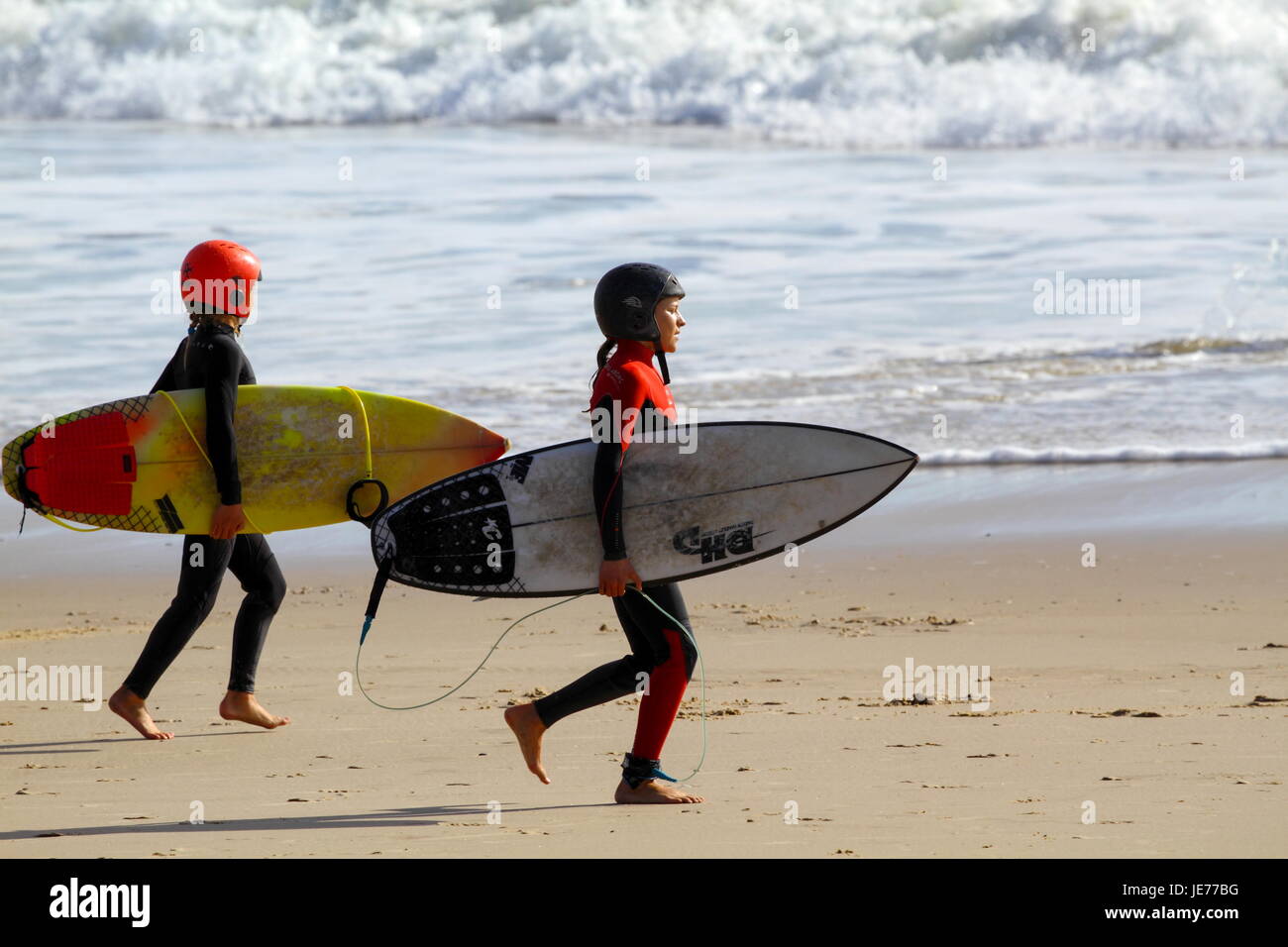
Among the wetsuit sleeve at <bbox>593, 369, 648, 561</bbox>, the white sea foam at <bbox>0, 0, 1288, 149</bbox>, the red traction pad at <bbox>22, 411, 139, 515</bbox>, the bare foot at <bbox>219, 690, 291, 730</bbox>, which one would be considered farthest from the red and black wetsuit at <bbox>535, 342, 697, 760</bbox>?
the white sea foam at <bbox>0, 0, 1288, 149</bbox>

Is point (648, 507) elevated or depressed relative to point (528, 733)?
elevated

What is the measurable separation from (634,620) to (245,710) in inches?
57.4

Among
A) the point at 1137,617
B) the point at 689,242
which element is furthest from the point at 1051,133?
the point at 1137,617

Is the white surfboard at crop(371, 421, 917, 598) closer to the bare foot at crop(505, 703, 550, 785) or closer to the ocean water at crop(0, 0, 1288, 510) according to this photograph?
the bare foot at crop(505, 703, 550, 785)

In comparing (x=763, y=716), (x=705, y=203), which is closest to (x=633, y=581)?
(x=763, y=716)

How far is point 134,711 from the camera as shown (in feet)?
15.8

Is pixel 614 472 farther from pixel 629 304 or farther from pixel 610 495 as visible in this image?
pixel 629 304

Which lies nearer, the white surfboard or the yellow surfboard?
the white surfboard

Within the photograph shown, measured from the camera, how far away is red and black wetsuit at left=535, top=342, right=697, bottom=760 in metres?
→ 3.94

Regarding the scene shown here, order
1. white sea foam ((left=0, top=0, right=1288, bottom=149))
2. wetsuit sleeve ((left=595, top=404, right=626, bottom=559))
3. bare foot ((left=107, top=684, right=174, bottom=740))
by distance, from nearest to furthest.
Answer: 1. wetsuit sleeve ((left=595, top=404, right=626, bottom=559))
2. bare foot ((left=107, top=684, right=174, bottom=740))
3. white sea foam ((left=0, top=0, right=1288, bottom=149))

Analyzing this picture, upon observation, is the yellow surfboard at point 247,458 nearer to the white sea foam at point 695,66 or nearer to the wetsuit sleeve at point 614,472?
the wetsuit sleeve at point 614,472

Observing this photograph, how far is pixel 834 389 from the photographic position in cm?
1098

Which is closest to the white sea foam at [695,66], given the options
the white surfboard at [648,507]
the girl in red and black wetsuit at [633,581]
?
the white surfboard at [648,507]
